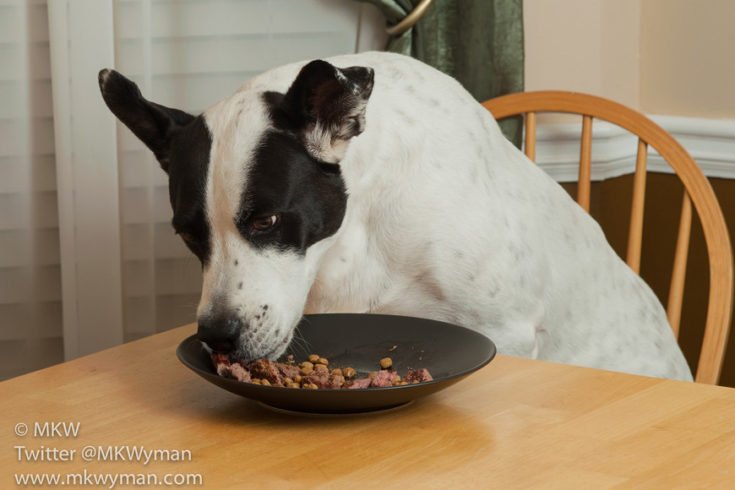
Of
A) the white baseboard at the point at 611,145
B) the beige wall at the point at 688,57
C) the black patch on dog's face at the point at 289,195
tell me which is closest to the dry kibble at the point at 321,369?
the black patch on dog's face at the point at 289,195

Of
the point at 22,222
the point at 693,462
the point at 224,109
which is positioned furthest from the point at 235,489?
the point at 22,222

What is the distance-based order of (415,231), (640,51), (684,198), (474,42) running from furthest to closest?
(640,51)
(474,42)
(684,198)
(415,231)

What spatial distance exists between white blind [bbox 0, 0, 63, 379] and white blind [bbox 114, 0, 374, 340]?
143 mm

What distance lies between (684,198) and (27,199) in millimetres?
1273

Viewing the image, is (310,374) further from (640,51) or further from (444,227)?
(640,51)

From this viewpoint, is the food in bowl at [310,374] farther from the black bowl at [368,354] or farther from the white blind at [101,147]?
the white blind at [101,147]

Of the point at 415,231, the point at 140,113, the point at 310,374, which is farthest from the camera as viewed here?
the point at 415,231

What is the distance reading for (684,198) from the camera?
6.19ft

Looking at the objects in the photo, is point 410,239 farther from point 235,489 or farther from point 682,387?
point 235,489

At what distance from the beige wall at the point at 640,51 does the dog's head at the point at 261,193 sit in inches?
45.7

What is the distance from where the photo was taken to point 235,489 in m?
0.90

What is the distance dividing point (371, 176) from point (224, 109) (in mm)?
242

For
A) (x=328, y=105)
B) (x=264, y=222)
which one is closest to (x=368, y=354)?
(x=264, y=222)

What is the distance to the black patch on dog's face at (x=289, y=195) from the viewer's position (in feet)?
3.97
